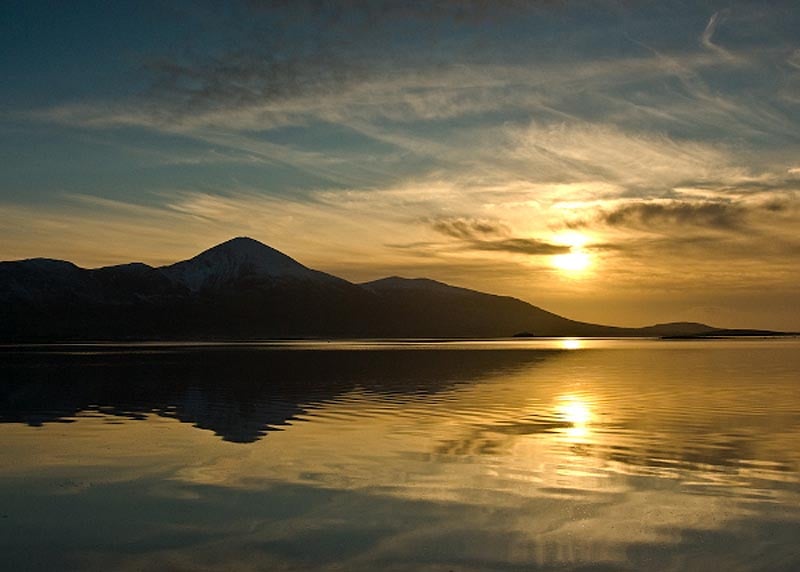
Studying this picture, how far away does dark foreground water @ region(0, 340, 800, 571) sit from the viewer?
53.6ft

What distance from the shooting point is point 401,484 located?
2284 centimetres

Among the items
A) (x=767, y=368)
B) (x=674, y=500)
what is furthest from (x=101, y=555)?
(x=767, y=368)

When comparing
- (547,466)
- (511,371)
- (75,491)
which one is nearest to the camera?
(75,491)

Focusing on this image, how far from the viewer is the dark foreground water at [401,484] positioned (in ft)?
53.6

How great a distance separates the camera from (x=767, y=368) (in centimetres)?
8388

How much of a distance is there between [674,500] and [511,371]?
5972cm

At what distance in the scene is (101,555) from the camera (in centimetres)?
1641

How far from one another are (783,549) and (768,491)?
5880mm

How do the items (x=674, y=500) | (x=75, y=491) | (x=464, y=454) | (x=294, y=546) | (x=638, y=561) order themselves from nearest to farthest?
(x=638, y=561) → (x=294, y=546) → (x=674, y=500) → (x=75, y=491) → (x=464, y=454)

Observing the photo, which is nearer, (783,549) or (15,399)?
(783,549)

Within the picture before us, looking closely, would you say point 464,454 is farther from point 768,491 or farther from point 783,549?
point 783,549

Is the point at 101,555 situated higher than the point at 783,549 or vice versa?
the point at 783,549

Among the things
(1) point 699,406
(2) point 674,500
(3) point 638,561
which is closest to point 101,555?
(3) point 638,561

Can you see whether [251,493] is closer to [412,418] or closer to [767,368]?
[412,418]
